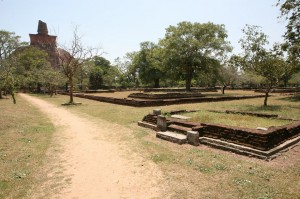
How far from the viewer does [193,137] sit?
7.97 meters

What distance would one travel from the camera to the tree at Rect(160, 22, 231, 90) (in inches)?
1239

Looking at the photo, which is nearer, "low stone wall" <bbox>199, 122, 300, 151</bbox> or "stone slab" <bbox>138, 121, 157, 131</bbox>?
"low stone wall" <bbox>199, 122, 300, 151</bbox>

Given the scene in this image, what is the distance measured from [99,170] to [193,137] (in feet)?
11.5

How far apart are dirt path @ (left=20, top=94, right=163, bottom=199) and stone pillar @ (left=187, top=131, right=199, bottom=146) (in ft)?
7.16

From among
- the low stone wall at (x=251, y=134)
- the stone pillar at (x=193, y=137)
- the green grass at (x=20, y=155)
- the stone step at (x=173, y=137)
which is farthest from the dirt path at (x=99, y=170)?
the low stone wall at (x=251, y=134)

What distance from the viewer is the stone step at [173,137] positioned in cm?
819

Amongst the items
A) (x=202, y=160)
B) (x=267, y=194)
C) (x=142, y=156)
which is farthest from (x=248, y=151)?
(x=142, y=156)

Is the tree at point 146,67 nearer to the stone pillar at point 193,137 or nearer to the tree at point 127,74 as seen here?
the tree at point 127,74

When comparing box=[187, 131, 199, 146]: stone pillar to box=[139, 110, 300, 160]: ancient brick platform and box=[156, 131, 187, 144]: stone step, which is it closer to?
box=[156, 131, 187, 144]: stone step

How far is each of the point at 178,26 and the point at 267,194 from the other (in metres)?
31.3

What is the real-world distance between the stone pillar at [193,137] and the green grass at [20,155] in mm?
4741

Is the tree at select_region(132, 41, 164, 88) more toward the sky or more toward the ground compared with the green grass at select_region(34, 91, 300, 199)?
more toward the sky

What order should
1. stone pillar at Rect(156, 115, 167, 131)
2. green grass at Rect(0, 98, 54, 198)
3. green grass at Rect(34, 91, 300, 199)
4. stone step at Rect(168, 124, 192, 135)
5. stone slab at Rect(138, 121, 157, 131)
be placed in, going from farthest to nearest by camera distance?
1. stone slab at Rect(138, 121, 157, 131)
2. stone pillar at Rect(156, 115, 167, 131)
3. stone step at Rect(168, 124, 192, 135)
4. green grass at Rect(0, 98, 54, 198)
5. green grass at Rect(34, 91, 300, 199)

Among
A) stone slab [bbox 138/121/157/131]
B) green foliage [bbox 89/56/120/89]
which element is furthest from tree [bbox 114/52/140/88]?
stone slab [bbox 138/121/157/131]
